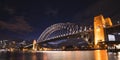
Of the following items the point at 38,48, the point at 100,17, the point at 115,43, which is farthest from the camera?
the point at 38,48

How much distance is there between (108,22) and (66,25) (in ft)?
53.8

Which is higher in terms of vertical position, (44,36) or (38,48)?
(44,36)

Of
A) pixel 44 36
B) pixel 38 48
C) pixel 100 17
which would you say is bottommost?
pixel 38 48

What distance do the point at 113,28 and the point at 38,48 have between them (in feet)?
137

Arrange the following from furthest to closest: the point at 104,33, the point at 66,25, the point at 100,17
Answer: the point at 66,25
the point at 100,17
the point at 104,33

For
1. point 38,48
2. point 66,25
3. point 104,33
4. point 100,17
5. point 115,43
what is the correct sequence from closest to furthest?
point 115,43 → point 104,33 → point 100,17 → point 66,25 → point 38,48

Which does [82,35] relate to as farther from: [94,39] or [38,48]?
[38,48]

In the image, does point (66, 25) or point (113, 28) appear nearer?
point (113, 28)

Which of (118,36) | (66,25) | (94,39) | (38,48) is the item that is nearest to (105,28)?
(94,39)

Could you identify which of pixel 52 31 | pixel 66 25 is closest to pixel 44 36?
pixel 52 31

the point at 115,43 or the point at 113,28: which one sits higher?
the point at 113,28

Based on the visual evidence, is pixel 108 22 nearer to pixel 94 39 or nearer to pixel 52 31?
pixel 94 39

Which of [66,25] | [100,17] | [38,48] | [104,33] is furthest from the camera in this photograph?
[38,48]

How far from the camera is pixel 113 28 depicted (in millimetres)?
38438
